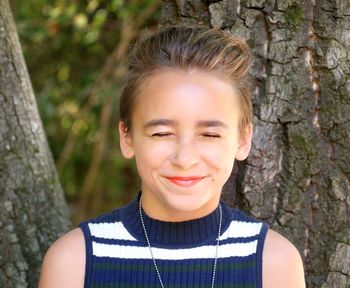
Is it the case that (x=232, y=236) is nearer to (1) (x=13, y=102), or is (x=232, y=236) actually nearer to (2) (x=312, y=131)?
(2) (x=312, y=131)

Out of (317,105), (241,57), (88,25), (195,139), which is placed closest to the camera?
(195,139)

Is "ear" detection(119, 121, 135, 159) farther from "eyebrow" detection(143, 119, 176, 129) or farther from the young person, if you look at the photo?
"eyebrow" detection(143, 119, 176, 129)

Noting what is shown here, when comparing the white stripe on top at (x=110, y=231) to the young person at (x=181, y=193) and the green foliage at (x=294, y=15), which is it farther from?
the green foliage at (x=294, y=15)

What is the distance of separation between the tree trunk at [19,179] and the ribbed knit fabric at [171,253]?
544 mm

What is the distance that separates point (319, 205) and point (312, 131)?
24 cm

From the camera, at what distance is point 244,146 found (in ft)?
8.38

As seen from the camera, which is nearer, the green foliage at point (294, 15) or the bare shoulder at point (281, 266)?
the bare shoulder at point (281, 266)

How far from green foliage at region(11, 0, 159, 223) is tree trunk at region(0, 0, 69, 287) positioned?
71.2 inches

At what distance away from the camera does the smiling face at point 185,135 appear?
7.72 ft

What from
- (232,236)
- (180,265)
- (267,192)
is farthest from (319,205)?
(180,265)

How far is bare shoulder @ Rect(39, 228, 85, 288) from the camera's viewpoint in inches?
97.7

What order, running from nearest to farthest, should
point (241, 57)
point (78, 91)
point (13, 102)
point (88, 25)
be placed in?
point (241, 57) → point (13, 102) → point (88, 25) → point (78, 91)

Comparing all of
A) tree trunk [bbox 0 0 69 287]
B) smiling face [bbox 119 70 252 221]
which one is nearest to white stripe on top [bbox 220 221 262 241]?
smiling face [bbox 119 70 252 221]

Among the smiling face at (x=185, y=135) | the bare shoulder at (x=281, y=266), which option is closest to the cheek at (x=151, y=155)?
the smiling face at (x=185, y=135)
